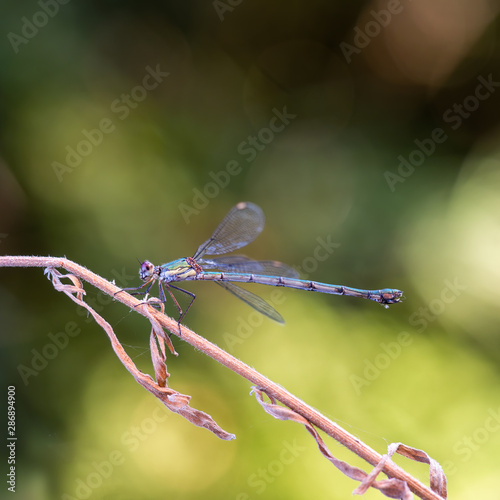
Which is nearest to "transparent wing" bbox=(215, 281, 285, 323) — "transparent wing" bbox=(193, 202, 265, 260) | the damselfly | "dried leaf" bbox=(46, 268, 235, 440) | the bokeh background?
the damselfly

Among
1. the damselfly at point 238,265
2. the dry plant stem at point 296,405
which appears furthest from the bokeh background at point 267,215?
the dry plant stem at point 296,405

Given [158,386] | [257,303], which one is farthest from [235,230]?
[158,386]

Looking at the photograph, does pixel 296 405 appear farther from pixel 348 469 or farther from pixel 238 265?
pixel 238 265

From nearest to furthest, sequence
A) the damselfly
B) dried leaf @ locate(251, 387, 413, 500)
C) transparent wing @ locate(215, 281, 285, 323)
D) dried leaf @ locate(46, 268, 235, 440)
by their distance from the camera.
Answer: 1. dried leaf @ locate(251, 387, 413, 500)
2. dried leaf @ locate(46, 268, 235, 440)
3. transparent wing @ locate(215, 281, 285, 323)
4. the damselfly

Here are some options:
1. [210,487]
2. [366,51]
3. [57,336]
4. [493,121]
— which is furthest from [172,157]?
[493,121]

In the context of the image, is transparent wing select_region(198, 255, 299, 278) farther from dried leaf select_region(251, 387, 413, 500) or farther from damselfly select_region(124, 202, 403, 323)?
dried leaf select_region(251, 387, 413, 500)

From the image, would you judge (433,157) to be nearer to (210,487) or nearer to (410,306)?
(410,306)
